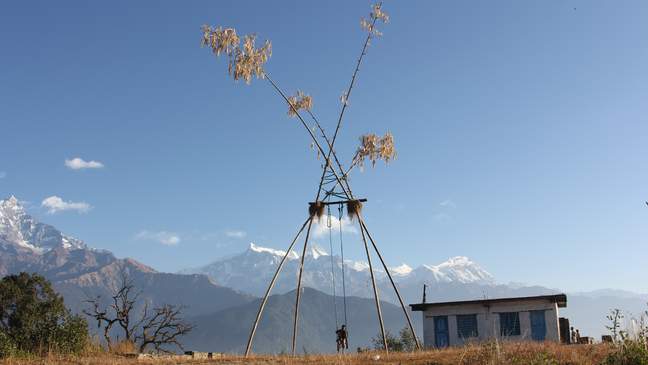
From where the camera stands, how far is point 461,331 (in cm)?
4100

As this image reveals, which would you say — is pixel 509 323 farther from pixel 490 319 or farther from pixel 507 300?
pixel 507 300

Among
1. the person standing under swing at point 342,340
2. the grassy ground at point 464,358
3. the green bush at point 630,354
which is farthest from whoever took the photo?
the person standing under swing at point 342,340

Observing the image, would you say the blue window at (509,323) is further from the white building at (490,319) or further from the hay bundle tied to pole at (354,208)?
the hay bundle tied to pole at (354,208)

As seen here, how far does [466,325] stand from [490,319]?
1.55 meters

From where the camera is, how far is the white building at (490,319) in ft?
127

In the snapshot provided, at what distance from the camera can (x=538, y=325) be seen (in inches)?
1533

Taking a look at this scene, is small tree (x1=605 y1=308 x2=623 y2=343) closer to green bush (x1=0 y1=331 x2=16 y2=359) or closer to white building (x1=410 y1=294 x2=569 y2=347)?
green bush (x1=0 y1=331 x2=16 y2=359)

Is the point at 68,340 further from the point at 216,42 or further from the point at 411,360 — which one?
the point at 411,360

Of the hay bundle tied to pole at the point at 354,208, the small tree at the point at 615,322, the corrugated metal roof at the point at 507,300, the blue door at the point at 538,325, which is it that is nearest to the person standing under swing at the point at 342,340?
the hay bundle tied to pole at the point at 354,208

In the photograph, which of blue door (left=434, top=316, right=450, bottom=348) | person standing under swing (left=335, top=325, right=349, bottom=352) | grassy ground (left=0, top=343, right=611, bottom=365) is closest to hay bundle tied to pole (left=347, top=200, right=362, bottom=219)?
person standing under swing (left=335, top=325, right=349, bottom=352)

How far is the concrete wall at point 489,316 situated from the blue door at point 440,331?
0.65ft

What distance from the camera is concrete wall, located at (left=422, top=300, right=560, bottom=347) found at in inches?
1517

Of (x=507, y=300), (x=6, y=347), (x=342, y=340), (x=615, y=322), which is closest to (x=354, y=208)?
(x=342, y=340)

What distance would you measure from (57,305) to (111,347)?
32395 millimetres
